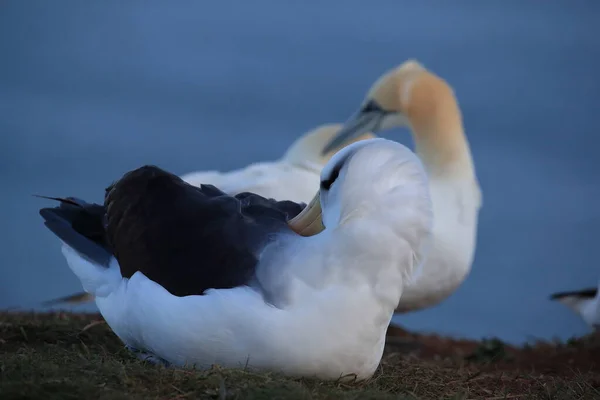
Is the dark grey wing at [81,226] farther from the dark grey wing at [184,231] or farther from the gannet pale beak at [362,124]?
the gannet pale beak at [362,124]

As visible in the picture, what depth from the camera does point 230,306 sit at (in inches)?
171

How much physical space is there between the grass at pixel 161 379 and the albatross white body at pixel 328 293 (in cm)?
13

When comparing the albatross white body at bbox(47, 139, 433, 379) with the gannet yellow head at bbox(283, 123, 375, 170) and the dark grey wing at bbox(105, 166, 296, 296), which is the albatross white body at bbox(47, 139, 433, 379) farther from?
the gannet yellow head at bbox(283, 123, 375, 170)

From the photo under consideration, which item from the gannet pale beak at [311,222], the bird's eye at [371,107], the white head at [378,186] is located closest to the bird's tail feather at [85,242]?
the gannet pale beak at [311,222]

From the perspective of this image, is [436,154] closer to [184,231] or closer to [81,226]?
[81,226]

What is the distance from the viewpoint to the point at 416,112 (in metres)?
10.1

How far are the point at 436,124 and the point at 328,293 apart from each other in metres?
5.76

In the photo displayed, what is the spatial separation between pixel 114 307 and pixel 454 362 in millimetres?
2928

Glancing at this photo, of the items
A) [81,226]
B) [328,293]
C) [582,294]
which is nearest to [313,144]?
[582,294]

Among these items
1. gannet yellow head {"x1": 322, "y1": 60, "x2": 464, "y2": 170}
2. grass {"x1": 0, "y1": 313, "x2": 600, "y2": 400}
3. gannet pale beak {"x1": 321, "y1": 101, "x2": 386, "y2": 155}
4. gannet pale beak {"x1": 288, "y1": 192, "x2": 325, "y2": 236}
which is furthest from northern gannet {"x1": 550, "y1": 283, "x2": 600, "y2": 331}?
gannet pale beak {"x1": 288, "y1": 192, "x2": 325, "y2": 236}

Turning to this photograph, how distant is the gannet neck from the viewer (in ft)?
31.6

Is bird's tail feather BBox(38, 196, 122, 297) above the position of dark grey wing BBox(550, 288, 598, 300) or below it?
above

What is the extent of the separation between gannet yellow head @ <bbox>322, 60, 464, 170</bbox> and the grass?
3.58 metres

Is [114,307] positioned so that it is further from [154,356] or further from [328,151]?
[328,151]
